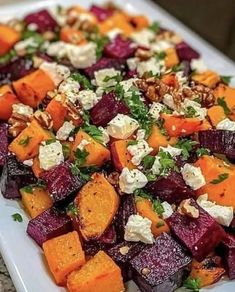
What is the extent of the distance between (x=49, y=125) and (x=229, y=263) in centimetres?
51

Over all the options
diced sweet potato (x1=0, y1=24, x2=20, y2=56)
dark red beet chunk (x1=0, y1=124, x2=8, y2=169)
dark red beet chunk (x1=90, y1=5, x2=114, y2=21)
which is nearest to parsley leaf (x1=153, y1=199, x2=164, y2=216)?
dark red beet chunk (x1=0, y1=124, x2=8, y2=169)

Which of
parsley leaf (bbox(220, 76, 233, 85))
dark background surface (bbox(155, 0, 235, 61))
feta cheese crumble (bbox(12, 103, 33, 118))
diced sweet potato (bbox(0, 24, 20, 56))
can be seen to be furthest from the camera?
dark background surface (bbox(155, 0, 235, 61))

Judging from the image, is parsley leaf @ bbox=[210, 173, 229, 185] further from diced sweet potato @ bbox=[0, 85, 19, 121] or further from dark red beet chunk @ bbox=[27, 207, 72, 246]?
diced sweet potato @ bbox=[0, 85, 19, 121]

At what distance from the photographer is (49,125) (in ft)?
4.94

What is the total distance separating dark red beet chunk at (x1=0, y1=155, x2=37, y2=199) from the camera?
1452mm

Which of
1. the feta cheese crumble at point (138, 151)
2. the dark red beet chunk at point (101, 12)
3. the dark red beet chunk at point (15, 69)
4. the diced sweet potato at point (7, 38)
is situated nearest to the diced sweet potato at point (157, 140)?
the feta cheese crumble at point (138, 151)

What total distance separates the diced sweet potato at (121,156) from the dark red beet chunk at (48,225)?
0.52 ft

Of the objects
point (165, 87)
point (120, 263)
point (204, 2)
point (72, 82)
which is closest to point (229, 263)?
point (120, 263)

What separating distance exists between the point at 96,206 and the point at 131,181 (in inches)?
3.5

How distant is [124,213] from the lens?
1357 mm

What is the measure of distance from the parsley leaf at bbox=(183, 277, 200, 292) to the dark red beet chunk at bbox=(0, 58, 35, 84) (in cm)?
76

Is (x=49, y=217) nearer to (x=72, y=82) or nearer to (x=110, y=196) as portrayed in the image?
(x=110, y=196)

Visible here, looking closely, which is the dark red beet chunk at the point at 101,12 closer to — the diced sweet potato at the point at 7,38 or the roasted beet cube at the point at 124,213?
the diced sweet potato at the point at 7,38

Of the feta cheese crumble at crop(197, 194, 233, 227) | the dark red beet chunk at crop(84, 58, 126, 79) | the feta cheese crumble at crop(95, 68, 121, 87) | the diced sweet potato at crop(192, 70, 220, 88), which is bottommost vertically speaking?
the feta cheese crumble at crop(197, 194, 233, 227)
